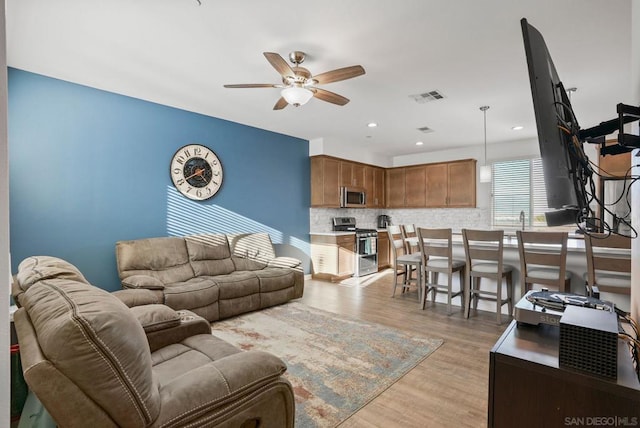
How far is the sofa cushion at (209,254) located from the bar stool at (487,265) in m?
3.01

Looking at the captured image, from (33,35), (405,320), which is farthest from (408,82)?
(33,35)

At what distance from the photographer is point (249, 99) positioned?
3.82 meters

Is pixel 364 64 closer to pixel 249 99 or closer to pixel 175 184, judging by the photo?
pixel 249 99

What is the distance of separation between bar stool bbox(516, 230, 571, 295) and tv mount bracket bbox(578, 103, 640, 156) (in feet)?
6.67

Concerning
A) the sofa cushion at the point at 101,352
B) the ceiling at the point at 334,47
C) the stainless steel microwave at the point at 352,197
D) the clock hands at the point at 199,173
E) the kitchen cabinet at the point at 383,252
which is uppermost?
the ceiling at the point at 334,47

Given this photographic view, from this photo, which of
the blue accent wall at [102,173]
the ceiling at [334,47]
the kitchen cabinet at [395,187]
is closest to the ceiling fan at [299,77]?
the ceiling at [334,47]

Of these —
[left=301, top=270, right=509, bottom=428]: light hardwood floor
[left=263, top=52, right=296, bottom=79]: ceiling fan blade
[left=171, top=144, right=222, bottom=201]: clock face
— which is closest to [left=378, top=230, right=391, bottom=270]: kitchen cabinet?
[left=301, top=270, right=509, bottom=428]: light hardwood floor

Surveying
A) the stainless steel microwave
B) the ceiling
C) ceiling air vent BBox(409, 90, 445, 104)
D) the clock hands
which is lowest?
the stainless steel microwave

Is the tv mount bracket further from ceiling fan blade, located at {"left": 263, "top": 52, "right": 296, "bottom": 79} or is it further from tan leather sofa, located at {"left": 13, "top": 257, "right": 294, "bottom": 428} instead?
ceiling fan blade, located at {"left": 263, "top": 52, "right": 296, "bottom": 79}

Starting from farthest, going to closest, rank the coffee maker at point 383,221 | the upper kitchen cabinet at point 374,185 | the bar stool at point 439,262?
the coffee maker at point 383,221, the upper kitchen cabinet at point 374,185, the bar stool at point 439,262

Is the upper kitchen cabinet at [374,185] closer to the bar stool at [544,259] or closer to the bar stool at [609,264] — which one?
the bar stool at [544,259]

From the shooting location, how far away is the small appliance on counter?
5.96 m

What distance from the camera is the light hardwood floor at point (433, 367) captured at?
188 cm

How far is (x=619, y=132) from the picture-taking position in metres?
1.02
